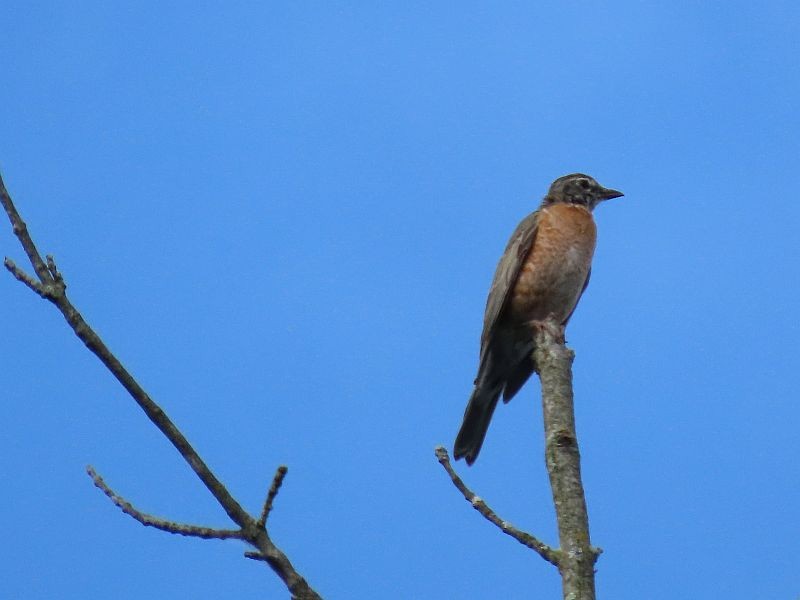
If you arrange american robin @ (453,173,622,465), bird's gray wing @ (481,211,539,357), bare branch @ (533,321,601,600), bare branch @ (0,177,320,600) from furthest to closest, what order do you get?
bird's gray wing @ (481,211,539,357), american robin @ (453,173,622,465), bare branch @ (533,321,601,600), bare branch @ (0,177,320,600)

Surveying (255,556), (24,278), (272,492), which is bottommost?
(255,556)

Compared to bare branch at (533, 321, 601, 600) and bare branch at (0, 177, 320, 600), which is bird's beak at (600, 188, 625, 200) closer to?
bare branch at (533, 321, 601, 600)

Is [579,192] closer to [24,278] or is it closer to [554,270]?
[554,270]

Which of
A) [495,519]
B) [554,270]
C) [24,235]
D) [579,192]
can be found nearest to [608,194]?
[579,192]

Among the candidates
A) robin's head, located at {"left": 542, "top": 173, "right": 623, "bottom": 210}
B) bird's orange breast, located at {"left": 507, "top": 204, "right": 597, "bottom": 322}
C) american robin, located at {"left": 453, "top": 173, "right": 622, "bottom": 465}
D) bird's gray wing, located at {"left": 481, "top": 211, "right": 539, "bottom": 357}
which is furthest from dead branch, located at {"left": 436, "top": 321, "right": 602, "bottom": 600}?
robin's head, located at {"left": 542, "top": 173, "right": 623, "bottom": 210}

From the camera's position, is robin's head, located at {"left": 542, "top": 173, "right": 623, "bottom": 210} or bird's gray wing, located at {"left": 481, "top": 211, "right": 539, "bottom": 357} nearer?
bird's gray wing, located at {"left": 481, "top": 211, "right": 539, "bottom": 357}

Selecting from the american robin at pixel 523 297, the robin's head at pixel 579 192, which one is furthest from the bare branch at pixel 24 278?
the robin's head at pixel 579 192
